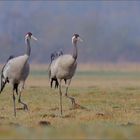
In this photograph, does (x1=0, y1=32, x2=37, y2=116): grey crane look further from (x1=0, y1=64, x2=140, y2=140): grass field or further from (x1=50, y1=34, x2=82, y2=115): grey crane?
(x1=50, y1=34, x2=82, y2=115): grey crane

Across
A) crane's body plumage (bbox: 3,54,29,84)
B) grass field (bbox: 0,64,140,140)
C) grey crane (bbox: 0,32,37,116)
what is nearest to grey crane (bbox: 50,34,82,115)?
grass field (bbox: 0,64,140,140)

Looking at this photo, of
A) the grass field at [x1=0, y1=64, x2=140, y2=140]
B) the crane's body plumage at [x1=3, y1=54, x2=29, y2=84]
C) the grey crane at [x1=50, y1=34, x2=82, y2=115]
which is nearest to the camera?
the grass field at [x1=0, y1=64, x2=140, y2=140]

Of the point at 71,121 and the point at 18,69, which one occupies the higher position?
the point at 18,69

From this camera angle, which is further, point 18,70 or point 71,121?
point 18,70

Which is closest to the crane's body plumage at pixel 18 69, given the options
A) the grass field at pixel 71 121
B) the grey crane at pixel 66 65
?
the grass field at pixel 71 121

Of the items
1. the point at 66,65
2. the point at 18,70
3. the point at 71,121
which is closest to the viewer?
the point at 71,121

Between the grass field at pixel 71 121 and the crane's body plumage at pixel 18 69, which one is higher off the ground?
the crane's body plumage at pixel 18 69

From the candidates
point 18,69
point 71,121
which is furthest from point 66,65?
point 71,121

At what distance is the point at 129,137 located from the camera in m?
14.2

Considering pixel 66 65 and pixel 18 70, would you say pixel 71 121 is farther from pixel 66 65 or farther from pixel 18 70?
pixel 66 65

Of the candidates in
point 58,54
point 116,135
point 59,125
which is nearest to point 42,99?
point 58,54

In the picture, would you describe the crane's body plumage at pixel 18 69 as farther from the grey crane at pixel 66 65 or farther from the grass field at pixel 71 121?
the grey crane at pixel 66 65

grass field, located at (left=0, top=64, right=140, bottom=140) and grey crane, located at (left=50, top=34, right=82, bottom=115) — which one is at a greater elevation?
grey crane, located at (left=50, top=34, right=82, bottom=115)

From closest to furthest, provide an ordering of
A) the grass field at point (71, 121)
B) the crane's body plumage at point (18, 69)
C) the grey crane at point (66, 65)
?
the grass field at point (71, 121) → the crane's body plumage at point (18, 69) → the grey crane at point (66, 65)
